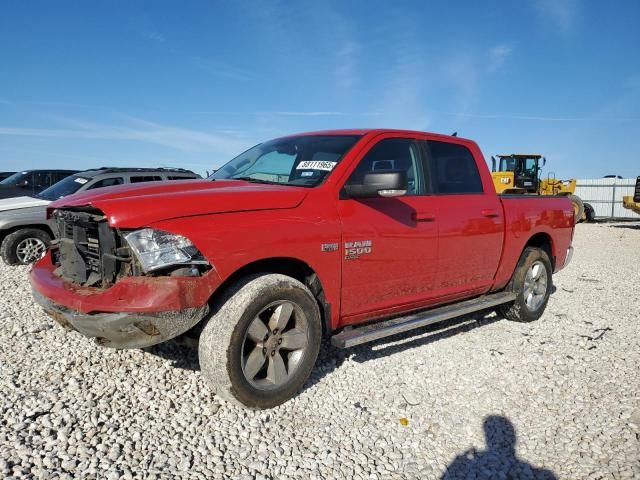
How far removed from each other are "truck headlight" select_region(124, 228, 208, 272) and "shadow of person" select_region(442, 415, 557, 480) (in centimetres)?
182

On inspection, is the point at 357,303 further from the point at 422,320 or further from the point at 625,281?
the point at 625,281

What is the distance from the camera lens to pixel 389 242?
3518 millimetres

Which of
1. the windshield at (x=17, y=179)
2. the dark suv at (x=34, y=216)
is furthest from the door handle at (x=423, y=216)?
the windshield at (x=17, y=179)

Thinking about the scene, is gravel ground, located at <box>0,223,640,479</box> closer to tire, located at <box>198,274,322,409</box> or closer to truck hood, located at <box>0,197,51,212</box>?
tire, located at <box>198,274,322,409</box>

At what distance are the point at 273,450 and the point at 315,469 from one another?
0.28 m

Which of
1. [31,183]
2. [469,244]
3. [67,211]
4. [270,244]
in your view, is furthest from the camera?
[31,183]

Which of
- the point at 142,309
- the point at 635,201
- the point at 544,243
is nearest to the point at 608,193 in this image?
the point at 635,201

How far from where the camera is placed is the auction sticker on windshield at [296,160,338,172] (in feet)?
11.4

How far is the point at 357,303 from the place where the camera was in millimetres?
3471

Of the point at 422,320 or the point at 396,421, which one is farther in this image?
the point at 422,320

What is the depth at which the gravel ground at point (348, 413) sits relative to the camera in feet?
8.25

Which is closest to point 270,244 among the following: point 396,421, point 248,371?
point 248,371

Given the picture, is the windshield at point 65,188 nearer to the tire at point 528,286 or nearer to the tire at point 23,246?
the tire at point 23,246

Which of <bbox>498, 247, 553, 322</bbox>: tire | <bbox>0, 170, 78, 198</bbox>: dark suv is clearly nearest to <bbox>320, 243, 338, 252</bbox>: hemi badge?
<bbox>498, 247, 553, 322</bbox>: tire
